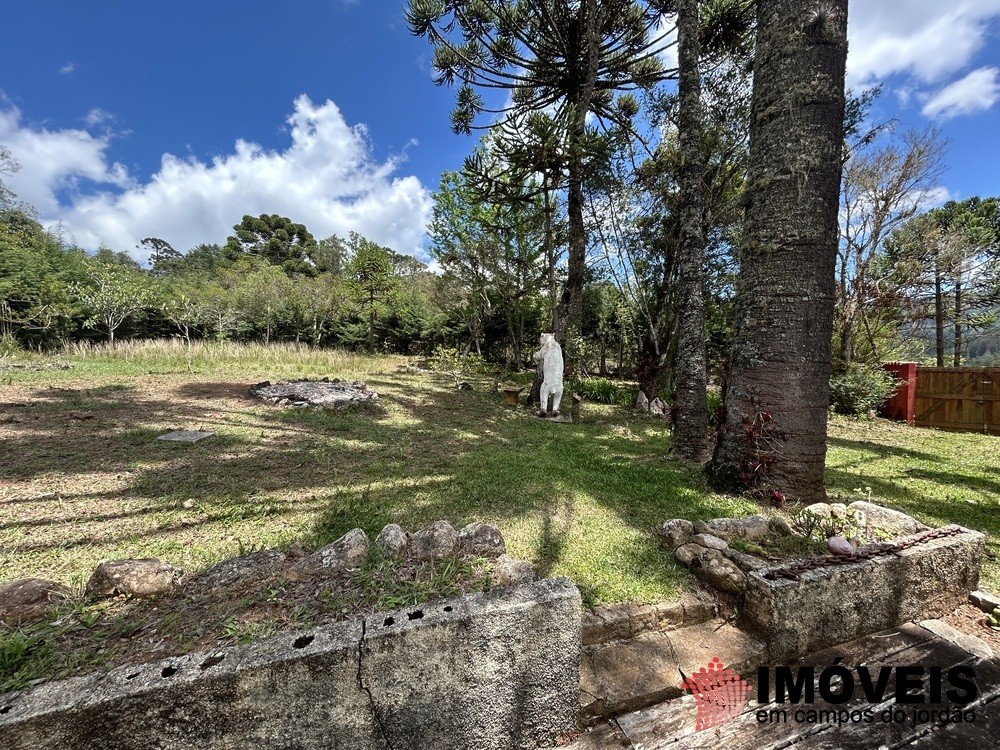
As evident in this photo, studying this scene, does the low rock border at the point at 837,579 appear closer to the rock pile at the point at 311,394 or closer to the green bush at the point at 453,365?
the rock pile at the point at 311,394

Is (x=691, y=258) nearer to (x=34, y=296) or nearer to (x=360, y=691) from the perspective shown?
(x=360, y=691)

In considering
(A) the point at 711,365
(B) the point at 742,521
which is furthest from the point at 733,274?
(B) the point at 742,521

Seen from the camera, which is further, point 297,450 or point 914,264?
point 914,264

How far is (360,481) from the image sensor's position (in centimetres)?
352

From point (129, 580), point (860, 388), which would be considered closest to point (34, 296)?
point (129, 580)

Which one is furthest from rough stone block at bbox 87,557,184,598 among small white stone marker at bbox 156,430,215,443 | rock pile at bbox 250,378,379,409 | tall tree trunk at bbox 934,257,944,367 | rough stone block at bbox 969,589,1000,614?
tall tree trunk at bbox 934,257,944,367

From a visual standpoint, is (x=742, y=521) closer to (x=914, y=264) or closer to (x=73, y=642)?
(x=73, y=642)

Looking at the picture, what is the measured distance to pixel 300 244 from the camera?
126ft

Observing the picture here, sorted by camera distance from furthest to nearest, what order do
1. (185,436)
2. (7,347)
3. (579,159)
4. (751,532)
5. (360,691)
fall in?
(7,347) < (579,159) < (185,436) < (751,532) < (360,691)

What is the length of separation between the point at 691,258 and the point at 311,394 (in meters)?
6.23

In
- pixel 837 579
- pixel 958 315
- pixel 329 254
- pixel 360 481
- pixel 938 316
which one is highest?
pixel 329 254

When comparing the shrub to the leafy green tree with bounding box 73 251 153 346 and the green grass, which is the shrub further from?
the leafy green tree with bounding box 73 251 153 346

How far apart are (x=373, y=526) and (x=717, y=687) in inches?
80.7

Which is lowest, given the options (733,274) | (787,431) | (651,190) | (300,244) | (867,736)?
(867,736)
